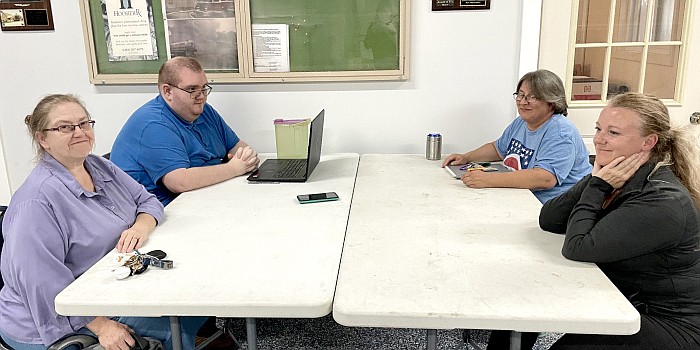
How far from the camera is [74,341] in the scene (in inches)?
54.2

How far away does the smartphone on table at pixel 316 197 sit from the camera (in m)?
1.99

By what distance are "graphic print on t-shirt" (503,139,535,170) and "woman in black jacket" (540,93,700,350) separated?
0.76m

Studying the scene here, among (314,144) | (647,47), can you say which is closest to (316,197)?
(314,144)

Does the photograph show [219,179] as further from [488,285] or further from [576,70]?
[576,70]

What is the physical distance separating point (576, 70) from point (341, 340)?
1795mm

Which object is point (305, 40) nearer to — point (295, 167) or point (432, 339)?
point (295, 167)

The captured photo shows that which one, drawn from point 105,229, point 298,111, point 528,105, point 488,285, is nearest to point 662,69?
point 528,105

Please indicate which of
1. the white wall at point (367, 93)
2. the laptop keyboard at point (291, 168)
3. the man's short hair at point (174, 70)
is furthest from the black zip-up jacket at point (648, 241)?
the man's short hair at point (174, 70)

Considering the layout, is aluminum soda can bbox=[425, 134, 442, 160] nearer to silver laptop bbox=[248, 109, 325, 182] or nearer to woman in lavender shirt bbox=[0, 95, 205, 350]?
silver laptop bbox=[248, 109, 325, 182]

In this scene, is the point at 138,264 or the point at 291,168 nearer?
the point at 138,264

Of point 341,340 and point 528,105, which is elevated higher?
point 528,105

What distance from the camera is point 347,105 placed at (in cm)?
289

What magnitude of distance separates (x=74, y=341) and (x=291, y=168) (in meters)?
1.26

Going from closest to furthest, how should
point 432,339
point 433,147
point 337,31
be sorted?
point 432,339, point 433,147, point 337,31
